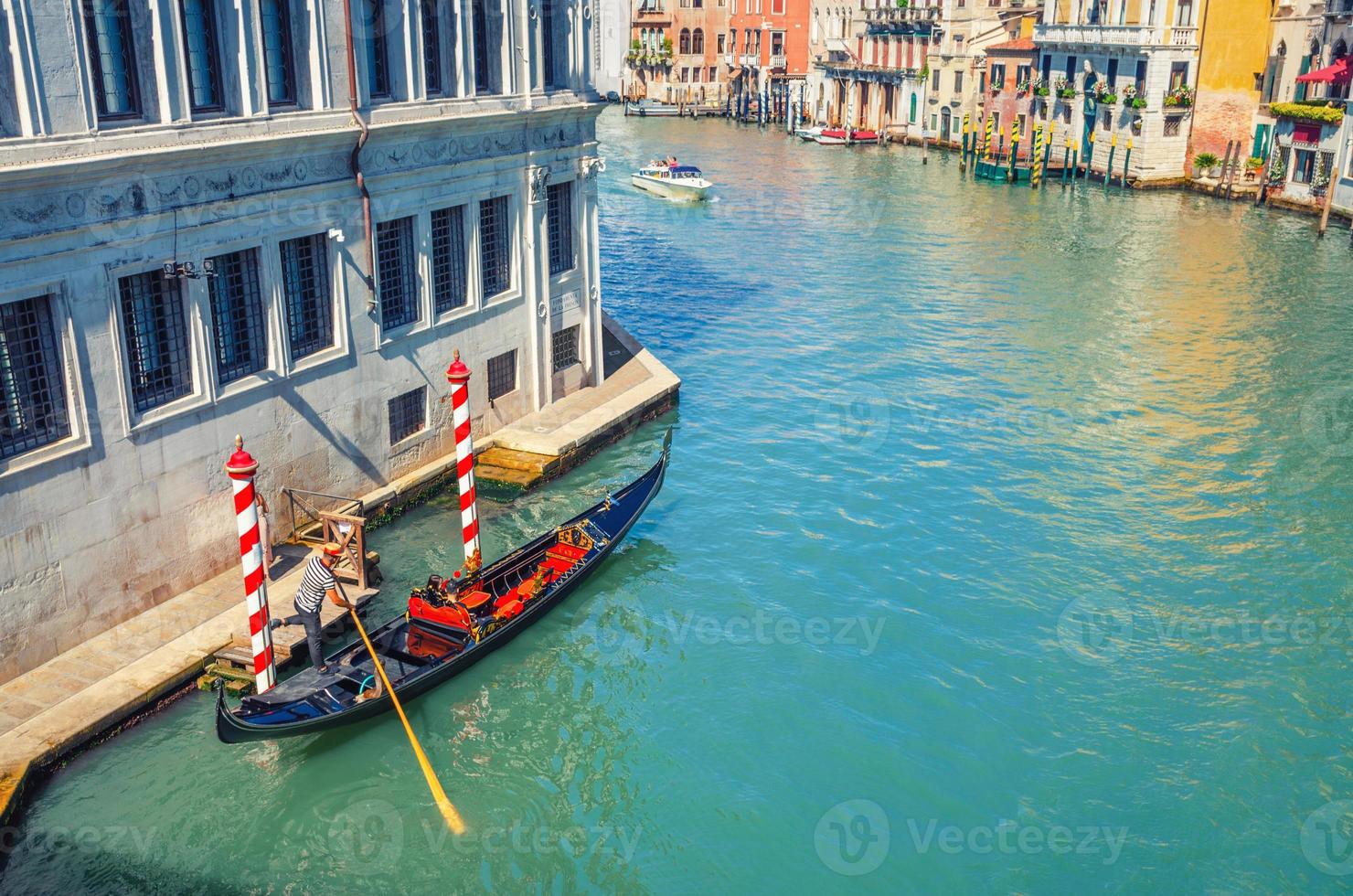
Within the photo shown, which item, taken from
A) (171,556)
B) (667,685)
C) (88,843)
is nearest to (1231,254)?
(667,685)

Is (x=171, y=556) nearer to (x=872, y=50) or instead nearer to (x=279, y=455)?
(x=279, y=455)

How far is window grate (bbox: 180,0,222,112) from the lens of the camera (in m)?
16.7

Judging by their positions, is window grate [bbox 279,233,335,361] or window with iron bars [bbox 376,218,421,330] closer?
window grate [bbox 279,233,335,361]

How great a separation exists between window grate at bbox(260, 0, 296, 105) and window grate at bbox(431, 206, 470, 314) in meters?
3.85

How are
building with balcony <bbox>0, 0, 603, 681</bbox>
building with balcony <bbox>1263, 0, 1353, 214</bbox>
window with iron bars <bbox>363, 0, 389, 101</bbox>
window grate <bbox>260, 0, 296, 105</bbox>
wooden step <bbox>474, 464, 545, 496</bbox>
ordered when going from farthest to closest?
1. building with balcony <bbox>1263, 0, 1353, 214</bbox>
2. wooden step <bbox>474, 464, 545, 496</bbox>
3. window with iron bars <bbox>363, 0, 389, 101</bbox>
4. window grate <bbox>260, 0, 296, 105</bbox>
5. building with balcony <bbox>0, 0, 603, 681</bbox>

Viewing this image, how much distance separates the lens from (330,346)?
19.8 metres

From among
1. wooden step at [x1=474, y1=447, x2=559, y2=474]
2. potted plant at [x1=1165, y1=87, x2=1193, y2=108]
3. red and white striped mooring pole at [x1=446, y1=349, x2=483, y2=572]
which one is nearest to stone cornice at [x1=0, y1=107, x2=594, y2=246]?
red and white striped mooring pole at [x1=446, y1=349, x2=483, y2=572]

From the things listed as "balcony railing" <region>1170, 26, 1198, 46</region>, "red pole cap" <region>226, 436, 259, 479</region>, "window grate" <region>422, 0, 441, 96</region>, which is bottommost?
"red pole cap" <region>226, 436, 259, 479</region>

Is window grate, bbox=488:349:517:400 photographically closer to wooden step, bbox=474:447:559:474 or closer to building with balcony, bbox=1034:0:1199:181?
wooden step, bbox=474:447:559:474

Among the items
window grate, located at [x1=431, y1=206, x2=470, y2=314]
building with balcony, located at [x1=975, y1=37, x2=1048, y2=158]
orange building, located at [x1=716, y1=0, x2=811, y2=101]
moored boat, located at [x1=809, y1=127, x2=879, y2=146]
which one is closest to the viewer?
window grate, located at [x1=431, y1=206, x2=470, y2=314]

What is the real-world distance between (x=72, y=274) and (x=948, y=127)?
72539mm

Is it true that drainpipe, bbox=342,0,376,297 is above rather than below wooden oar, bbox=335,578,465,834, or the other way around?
above

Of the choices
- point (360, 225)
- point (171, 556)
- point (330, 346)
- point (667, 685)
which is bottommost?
point (667, 685)

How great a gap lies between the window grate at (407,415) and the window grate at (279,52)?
5.43m
